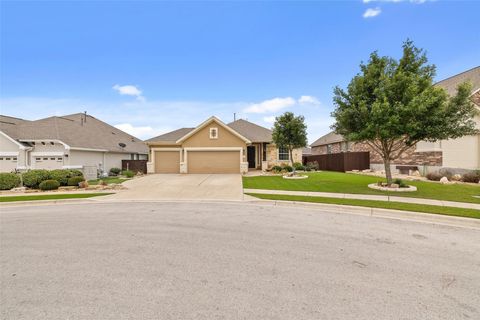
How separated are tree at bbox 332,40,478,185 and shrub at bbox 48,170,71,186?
18.2 m

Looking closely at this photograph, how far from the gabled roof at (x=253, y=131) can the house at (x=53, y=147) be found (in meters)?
13.9

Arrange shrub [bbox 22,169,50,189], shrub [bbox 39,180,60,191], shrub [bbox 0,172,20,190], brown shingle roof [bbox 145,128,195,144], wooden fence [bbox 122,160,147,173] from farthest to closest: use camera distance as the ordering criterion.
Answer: wooden fence [bbox 122,160,147,173], brown shingle roof [bbox 145,128,195,144], shrub [bbox 22,169,50,189], shrub [bbox 0,172,20,190], shrub [bbox 39,180,60,191]

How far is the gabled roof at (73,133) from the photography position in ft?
64.6

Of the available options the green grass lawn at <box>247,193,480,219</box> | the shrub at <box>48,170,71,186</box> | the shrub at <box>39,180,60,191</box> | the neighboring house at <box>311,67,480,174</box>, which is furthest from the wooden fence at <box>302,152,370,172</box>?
the shrub at <box>39,180,60,191</box>

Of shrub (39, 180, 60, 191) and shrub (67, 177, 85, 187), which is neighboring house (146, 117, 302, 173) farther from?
shrub (39, 180, 60, 191)

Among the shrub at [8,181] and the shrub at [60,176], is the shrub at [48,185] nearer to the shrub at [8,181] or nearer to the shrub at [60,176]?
the shrub at [60,176]

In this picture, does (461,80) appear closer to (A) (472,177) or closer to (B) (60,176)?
(A) (472,177)

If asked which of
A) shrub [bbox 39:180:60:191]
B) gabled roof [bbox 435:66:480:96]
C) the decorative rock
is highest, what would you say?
gabled roof [bbox 435:66:480:96]

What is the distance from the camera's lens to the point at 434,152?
1758 centimetres

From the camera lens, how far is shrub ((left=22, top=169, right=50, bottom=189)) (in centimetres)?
1551

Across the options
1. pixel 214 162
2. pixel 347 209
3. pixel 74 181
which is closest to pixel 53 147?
pixel 74 181

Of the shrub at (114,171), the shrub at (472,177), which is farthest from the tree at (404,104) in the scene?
the shrub at (114,171)

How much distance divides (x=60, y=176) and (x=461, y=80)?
32597mm

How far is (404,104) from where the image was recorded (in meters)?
10.8
